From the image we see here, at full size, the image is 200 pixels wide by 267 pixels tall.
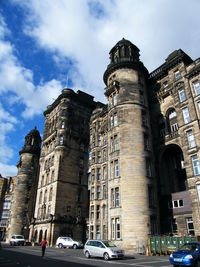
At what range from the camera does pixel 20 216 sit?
58.8 meters

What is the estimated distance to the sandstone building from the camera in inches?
1097

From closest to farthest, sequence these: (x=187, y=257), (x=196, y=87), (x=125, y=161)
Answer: (x=187, y=257) → (x=196, y=87) → (x=125, y=161)

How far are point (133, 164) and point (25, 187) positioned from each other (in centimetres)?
4291

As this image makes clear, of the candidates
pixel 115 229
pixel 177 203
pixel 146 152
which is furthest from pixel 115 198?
pixel 177 203

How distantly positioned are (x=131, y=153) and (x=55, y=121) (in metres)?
30.4

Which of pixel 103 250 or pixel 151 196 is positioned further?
pixel 151 196

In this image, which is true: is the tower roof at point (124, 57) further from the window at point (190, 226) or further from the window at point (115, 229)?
the window at point (190, 226)

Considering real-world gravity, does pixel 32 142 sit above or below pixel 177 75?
above

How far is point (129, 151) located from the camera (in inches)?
A: 1222

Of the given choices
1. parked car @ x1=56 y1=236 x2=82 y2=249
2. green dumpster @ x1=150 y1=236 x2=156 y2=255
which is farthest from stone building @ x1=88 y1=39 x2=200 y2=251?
parked car @ x1=56 y1=236 x2=82 y2=249

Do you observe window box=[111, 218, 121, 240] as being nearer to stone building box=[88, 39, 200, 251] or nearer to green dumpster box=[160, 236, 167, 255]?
stone building box=[88, 39, 200, 251]

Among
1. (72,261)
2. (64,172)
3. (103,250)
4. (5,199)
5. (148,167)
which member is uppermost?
(64,172)

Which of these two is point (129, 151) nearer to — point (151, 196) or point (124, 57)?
point (151, 196)

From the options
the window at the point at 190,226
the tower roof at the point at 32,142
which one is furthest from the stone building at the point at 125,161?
the tower roof at the point at 32,142
